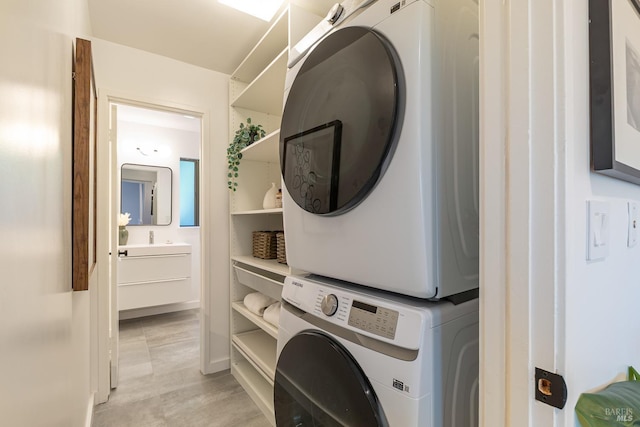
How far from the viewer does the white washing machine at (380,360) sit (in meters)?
0.70

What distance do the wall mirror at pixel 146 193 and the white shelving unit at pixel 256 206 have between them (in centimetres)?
204

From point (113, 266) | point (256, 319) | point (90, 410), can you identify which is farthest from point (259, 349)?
point (113, 266)

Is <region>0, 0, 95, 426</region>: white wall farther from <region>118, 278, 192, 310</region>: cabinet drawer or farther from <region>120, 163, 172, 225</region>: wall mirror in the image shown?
<region>120, 163, 172, 225</region>: wall mirror

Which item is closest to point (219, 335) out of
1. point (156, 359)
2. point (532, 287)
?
point (156, 359)

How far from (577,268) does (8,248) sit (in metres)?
1.00

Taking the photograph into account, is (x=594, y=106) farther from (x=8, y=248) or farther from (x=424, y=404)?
(x=8, y=248)

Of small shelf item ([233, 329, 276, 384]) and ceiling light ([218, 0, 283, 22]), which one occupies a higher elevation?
ceiling light ([218, 0, 283, 22])

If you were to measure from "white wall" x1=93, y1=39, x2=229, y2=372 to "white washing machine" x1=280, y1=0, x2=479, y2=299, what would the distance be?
1.66m

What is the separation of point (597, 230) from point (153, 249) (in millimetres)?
3865

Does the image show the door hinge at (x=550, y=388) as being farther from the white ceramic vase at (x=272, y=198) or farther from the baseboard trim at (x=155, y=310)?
the baseboard trim at (x=155, y=310)

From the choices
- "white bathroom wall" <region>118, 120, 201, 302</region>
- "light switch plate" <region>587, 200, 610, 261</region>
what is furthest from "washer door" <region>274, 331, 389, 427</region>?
"white bathroom wall" <region>118, 120, 201, 302</region>

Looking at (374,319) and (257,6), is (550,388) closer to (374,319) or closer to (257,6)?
(374,319)

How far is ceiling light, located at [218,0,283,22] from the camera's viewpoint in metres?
1.73

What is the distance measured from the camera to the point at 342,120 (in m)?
0.89
